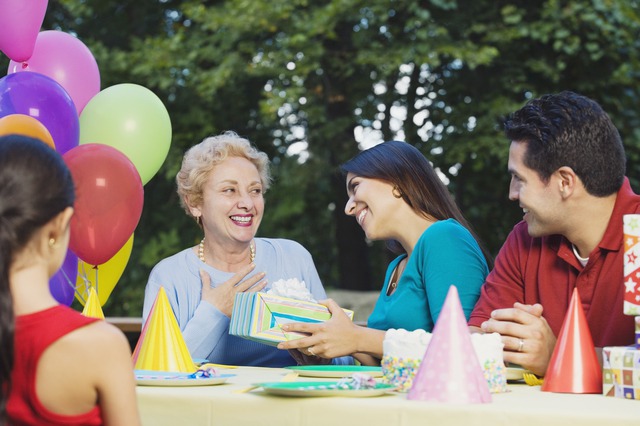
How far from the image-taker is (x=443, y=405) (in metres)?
1.80

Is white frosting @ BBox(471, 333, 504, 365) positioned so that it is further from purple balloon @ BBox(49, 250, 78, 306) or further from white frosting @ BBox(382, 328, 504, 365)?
purple balloon @ BBox(49, 250, 78, 306)

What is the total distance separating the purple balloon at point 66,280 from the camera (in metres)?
3.52

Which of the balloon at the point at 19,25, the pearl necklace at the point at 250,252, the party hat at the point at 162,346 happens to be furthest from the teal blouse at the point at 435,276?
the balloon at the point at 19,25

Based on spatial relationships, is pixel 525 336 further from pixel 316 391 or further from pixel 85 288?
pixel 85 288

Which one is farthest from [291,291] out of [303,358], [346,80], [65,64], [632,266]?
[346,80]

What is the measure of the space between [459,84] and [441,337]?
7442 mm

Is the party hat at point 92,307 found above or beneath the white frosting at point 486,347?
above

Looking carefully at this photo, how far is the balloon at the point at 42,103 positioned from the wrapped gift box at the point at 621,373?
241 cm

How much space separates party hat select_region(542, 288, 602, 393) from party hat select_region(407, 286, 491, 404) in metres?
0.33

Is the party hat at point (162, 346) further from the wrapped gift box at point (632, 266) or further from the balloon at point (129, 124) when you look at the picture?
the balloon at point (129, 124)

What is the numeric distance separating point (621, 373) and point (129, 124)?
2.63 m

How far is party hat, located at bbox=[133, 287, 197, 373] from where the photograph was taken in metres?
2.52

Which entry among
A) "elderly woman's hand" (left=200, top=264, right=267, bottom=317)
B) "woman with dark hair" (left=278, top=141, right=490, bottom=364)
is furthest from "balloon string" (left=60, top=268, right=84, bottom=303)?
"woman with dark hair" (left=278, top=141, right=490, bottom=364)

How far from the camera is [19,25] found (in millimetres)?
3562
